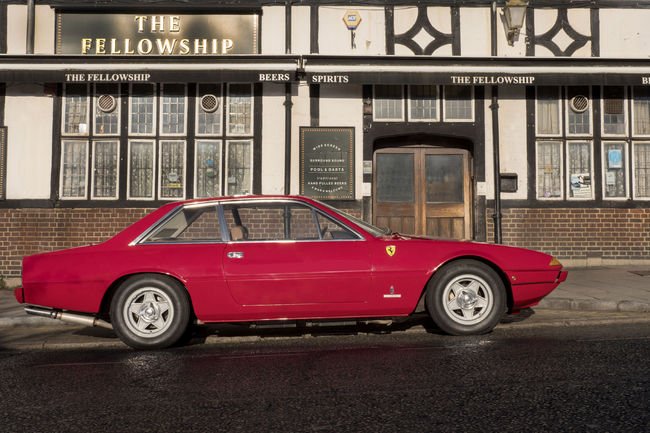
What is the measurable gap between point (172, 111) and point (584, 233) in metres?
8.22

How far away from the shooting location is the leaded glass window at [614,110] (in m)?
11.0

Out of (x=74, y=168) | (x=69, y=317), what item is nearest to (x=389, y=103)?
(x=74, y=168)

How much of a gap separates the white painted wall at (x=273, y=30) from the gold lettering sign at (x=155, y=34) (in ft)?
0.61

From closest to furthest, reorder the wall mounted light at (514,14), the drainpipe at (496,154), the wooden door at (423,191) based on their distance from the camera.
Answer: the wall mounted light at (514,14)
the drainpipe at (496,154)
the wooden door at (423,191)

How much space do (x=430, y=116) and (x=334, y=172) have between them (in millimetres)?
2181

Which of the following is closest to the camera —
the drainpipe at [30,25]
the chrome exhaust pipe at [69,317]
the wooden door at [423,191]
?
the chrome exhaust pipe at [69,317]

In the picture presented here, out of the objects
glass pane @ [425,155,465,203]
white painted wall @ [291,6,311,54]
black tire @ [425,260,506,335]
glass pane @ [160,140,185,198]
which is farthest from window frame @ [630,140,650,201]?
glass pane @ [160,140,185,198]

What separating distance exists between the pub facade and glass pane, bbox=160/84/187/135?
3cm

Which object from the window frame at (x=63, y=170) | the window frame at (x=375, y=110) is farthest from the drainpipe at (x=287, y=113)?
the window frame at (x=63, y=170)

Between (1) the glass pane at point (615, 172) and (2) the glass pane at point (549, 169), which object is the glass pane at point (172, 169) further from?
(1) the glass pane at point (615, 172)

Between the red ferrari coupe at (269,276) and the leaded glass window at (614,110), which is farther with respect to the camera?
the leaded glass window at (614,110)

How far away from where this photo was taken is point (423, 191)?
1118cm

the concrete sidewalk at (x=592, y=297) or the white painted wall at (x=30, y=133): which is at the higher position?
the white painted wall at (x=30, y=133)

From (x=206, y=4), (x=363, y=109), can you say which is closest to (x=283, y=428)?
(x=363, y=109)
